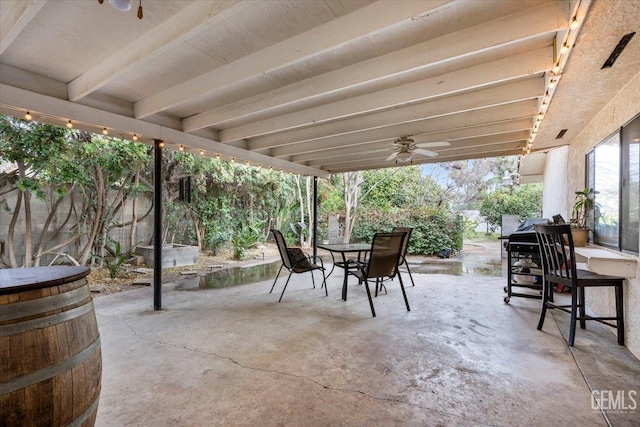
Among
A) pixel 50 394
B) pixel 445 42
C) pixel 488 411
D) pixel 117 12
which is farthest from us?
pixel 445 42

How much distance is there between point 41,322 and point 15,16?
1831mm

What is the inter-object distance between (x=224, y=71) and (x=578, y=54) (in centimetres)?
256

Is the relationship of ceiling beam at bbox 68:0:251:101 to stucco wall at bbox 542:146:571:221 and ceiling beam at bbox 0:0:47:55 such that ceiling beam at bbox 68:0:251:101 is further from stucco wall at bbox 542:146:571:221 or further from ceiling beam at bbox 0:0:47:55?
stucco wall at bbox 542:146:571:221

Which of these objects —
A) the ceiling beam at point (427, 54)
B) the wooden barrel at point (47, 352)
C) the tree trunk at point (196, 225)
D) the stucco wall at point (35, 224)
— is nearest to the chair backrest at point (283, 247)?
the ceiling beam at point (427, 54)

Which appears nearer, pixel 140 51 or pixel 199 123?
pixel 140 51

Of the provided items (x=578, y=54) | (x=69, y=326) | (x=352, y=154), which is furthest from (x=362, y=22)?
A: (x=352, y=154)

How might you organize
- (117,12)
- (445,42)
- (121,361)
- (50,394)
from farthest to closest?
(121,361), (445,42), (117,12), (50,394)

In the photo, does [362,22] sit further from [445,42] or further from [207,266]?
[207,266]

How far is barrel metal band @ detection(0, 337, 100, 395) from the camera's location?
1.04 meters

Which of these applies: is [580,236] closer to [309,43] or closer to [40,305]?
[309,43]

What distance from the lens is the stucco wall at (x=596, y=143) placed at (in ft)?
7.86

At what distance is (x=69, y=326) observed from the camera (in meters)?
1.20

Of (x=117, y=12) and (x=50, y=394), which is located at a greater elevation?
(x=117, y=12)

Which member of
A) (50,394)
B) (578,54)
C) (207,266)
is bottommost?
(207,266)
